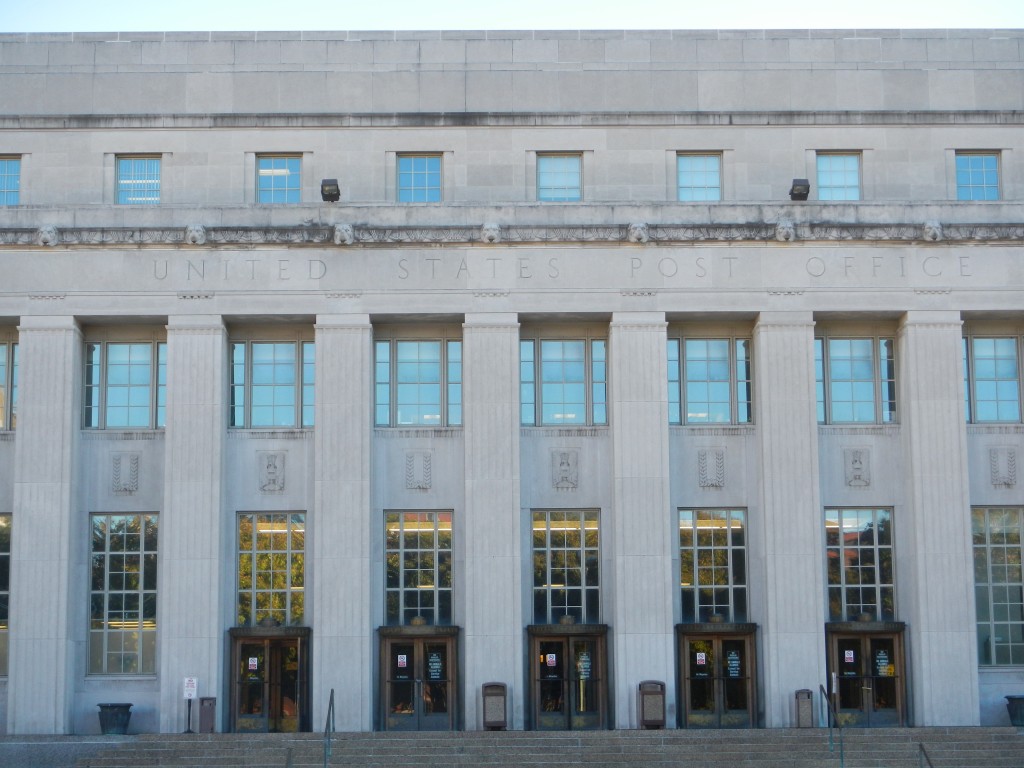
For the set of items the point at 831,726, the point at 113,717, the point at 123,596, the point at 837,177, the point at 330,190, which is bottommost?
the point at 831,726

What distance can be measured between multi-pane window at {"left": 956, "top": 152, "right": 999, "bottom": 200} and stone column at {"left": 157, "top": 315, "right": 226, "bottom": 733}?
16599 mm

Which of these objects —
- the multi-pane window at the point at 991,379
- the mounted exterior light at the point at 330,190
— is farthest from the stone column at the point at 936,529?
the mounted exterior light at the point at 330,190

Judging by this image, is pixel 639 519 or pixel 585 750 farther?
pixel 639 519

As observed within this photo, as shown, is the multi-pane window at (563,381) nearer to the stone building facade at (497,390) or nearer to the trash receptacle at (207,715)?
the stone building facade at (497,390)

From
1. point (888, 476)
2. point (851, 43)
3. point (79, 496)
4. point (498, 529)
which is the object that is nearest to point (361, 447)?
point (498, 529)

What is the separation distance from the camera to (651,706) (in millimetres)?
29562

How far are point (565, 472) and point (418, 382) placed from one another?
12.3 ft

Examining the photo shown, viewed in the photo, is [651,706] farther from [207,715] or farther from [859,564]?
[207,715]

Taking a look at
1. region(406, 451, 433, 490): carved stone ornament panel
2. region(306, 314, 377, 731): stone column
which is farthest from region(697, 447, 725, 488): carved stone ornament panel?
region(306, 314, 377, 731): stone column

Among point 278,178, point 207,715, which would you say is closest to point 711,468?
point 278,178

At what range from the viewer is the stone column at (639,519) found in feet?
98.9

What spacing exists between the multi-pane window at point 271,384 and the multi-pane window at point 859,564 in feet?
38.0

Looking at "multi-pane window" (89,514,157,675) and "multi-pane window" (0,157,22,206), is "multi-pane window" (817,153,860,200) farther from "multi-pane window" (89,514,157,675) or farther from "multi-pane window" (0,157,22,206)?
"multi-pane window" (0,157,22,206)

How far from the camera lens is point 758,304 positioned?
31.2 meters
